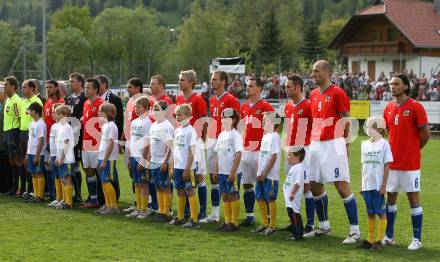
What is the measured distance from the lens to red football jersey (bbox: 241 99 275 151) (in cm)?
1015

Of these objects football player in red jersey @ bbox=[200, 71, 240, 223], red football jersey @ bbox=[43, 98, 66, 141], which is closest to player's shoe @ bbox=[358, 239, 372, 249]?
football player in red jersey @ bbox=[200, 71, 240, 223]

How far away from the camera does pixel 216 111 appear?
35.1ft

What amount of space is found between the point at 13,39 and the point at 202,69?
1818 centimetres

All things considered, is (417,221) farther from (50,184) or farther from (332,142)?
(50,184)

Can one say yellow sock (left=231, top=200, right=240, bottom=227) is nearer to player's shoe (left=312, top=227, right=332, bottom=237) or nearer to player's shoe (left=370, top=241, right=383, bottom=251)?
player's shoe (left=312, top=227, right=332, bottom=237)

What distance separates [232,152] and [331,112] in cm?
163

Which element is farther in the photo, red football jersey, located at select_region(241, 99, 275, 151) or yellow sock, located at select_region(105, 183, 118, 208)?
yellow sock, located at select_region(105, 183, 118, 208)

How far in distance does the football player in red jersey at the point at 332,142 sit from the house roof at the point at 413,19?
4508cm

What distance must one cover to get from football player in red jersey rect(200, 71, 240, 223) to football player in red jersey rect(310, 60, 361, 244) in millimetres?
1564

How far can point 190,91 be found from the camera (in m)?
11.0

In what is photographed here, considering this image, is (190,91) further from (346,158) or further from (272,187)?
(346,158)

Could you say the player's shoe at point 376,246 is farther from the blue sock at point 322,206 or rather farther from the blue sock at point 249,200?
the blue sock at point 249,200

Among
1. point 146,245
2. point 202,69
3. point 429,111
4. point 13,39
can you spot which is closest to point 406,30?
point 202,69

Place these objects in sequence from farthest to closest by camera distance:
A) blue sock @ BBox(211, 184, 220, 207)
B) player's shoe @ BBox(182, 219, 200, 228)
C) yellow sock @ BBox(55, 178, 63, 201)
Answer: yellow sock @ BBox(55, 178, 63, 201) < blue sock @ BBox(211, 184, 220, 207) < player's shoe @ BBox(182, 219, 200, 228)
